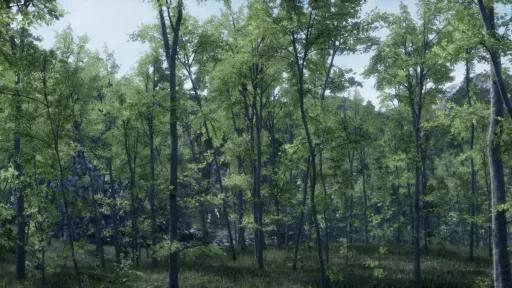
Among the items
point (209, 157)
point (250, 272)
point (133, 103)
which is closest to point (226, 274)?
point (250, 272)

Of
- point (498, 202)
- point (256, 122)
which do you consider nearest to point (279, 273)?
point (256, 122)

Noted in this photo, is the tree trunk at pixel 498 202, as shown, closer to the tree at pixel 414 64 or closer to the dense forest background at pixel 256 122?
the dense forest background at pixel 256 122

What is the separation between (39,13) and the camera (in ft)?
31.9

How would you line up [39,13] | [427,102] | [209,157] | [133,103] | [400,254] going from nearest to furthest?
[39,13] → [209,157] → [133,103] → [427,102] → [400,254]

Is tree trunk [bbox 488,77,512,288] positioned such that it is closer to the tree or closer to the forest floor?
the forest floor

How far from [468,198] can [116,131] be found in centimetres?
1918

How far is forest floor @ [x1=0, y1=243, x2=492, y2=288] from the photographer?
50.6 ft

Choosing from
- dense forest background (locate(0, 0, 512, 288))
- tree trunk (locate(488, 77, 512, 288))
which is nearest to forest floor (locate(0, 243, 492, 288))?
dense forest background (locate(0, 0, 512, 288))

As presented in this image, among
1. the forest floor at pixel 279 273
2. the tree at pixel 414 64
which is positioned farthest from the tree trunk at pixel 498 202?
the tree at pixel 414 64

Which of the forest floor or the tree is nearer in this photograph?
the forest floor

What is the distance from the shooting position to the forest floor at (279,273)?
50.6ft

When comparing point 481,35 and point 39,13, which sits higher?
point 39,13

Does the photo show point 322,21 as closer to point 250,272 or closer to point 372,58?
point 372,58

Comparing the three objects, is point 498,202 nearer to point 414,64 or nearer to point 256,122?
point 414,64
